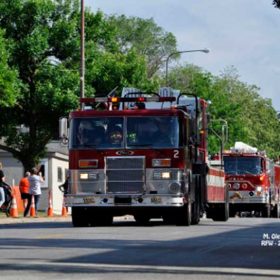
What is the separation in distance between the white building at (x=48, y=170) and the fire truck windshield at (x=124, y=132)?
108ft

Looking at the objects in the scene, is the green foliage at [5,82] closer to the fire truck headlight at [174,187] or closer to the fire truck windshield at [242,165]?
the fire truck windshield at [242,165]

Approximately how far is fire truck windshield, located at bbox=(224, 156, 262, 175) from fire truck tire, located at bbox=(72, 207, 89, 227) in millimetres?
17029

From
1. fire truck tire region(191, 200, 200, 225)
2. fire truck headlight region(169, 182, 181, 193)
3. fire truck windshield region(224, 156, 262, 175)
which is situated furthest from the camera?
fire truck windshield region(224, 156, 262, 175)

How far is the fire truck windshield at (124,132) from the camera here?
2733cm

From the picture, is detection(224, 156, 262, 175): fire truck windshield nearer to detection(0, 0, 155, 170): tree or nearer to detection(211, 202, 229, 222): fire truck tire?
detection(0, 0, 155, 170): tree

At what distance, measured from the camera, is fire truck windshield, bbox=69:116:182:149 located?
27.3 meters

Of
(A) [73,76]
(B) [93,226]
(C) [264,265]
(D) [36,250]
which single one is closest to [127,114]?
(B) [93,226]

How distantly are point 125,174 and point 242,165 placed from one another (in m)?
18.6

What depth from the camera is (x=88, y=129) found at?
2745 centimetres

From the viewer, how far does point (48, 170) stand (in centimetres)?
6184

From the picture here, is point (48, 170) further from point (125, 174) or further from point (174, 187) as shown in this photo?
point (174, 187)

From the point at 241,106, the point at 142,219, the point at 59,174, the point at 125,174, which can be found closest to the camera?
the point at 125,174

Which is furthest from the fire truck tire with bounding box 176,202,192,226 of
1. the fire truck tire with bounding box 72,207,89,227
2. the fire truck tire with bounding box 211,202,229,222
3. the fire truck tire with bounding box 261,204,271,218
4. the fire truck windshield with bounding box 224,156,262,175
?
the fire truck tire with bounding box 261,204,271,218

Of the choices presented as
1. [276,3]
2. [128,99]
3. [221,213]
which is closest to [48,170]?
[221,213]
